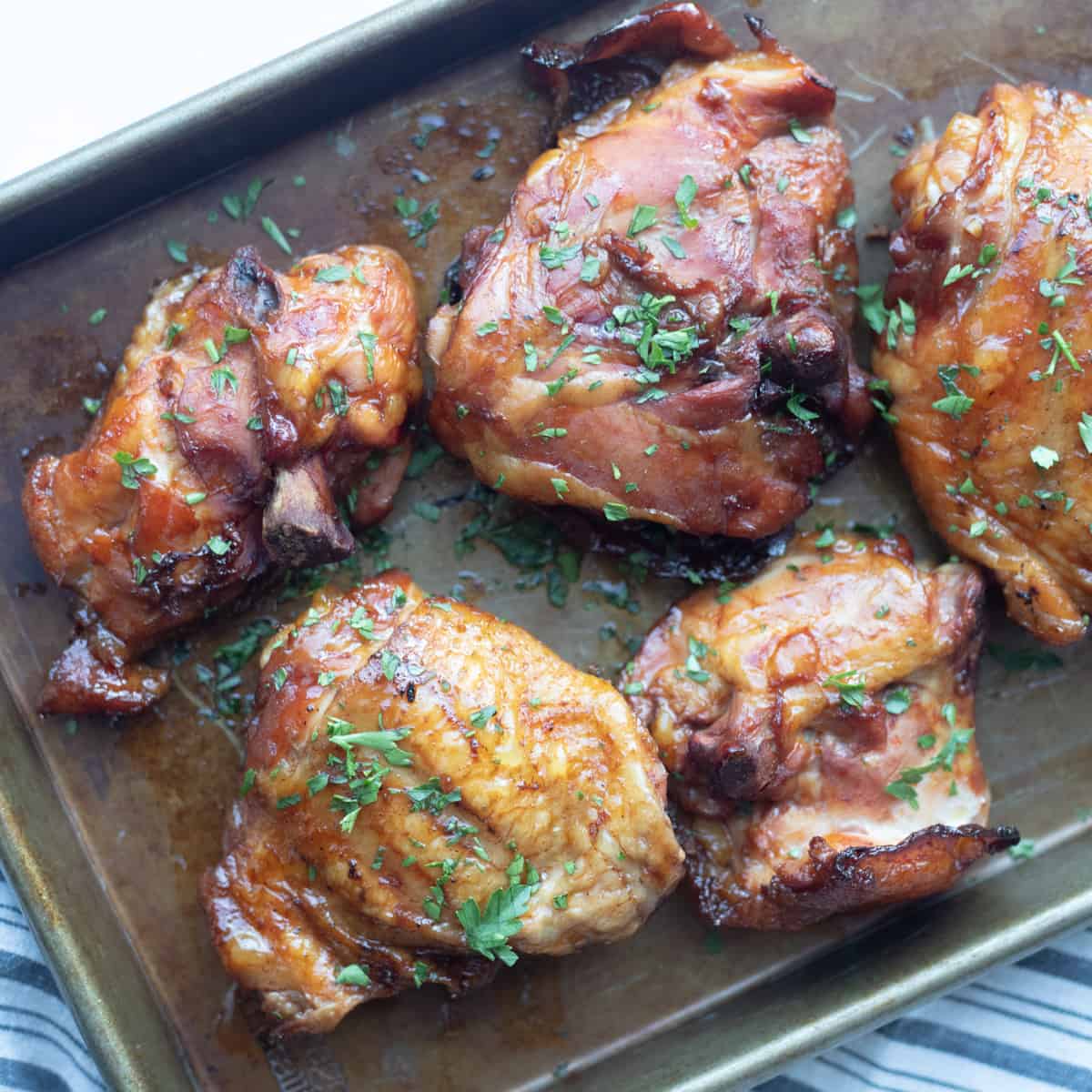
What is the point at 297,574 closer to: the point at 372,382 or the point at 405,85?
the point at 372,382

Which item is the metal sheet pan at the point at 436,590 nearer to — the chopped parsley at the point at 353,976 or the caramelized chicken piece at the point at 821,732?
the caramelized chicken piece at the point at 821,732

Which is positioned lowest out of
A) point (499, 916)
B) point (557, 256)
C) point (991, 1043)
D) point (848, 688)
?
point (991, 1043)

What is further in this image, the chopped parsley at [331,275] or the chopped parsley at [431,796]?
the chopped parsley at [331,275]

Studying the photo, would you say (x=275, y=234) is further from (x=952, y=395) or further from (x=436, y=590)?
(x=952, y=395)

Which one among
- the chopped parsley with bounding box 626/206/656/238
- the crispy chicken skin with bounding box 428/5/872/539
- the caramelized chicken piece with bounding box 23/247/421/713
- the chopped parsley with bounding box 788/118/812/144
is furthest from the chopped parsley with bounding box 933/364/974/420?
the caramelized chicken piece with bounding box 23/247/421/713

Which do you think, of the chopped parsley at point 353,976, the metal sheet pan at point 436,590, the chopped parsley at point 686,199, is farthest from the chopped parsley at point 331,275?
the chopped parsley at point 353,976

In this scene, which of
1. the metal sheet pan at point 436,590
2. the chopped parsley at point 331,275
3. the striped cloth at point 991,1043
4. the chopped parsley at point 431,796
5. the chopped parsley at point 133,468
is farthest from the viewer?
the striped cloth at point 991,1043

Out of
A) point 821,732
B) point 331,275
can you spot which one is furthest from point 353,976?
point 331,275
